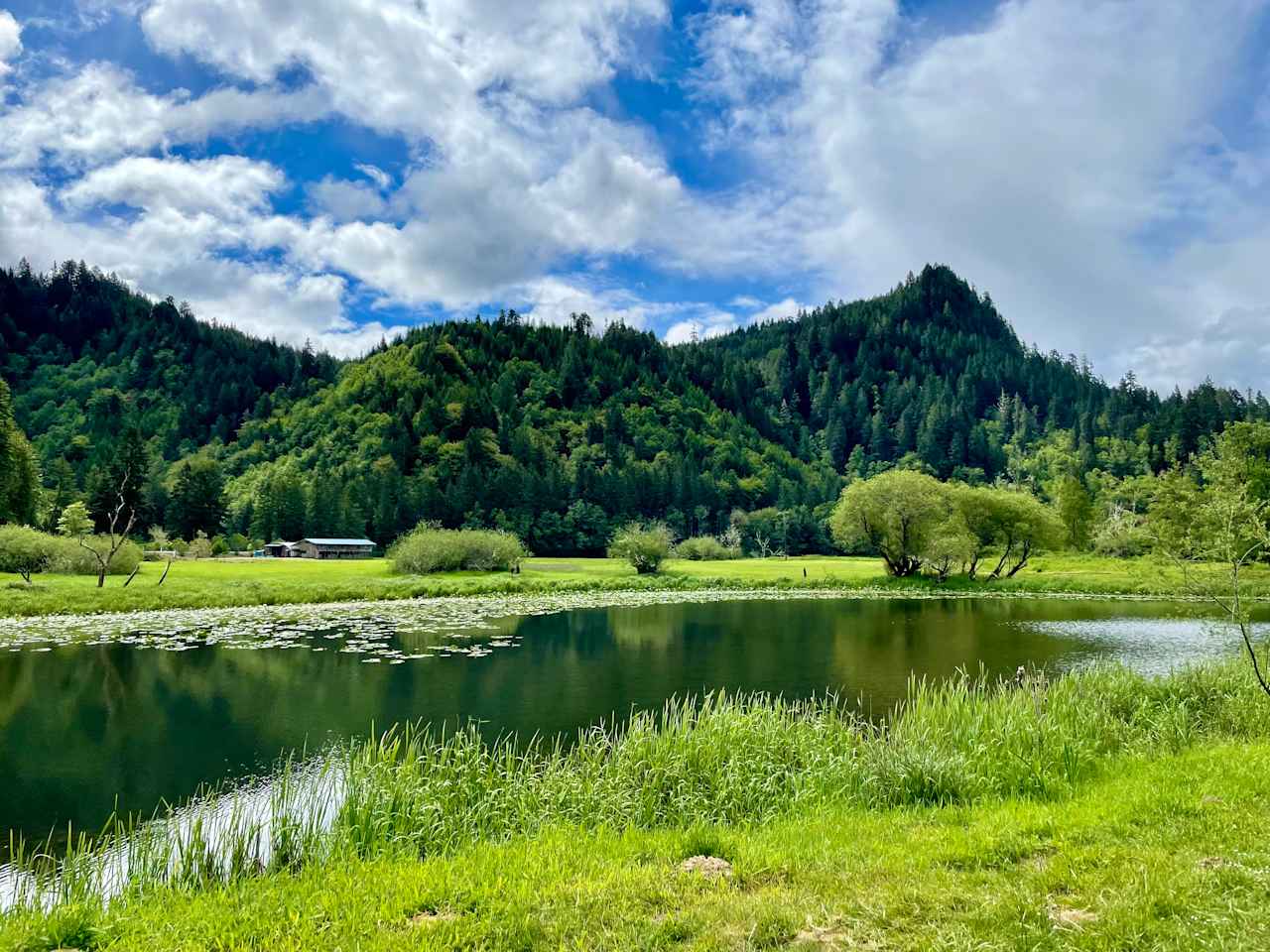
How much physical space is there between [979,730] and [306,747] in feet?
44.3

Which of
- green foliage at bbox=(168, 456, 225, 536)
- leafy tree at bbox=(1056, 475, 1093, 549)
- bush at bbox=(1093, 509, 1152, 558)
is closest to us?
bush at bbox=(1093, 509, 1152, 558)

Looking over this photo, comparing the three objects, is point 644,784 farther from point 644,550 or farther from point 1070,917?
point 644,550

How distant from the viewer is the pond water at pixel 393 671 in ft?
48.9

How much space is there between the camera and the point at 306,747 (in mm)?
15695

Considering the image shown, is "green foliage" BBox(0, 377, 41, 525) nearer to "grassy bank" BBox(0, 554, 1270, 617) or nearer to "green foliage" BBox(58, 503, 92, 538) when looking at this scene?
"green foliage" BBox(58, 503, 92, 538)

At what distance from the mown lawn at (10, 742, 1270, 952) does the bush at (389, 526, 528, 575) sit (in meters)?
58.6

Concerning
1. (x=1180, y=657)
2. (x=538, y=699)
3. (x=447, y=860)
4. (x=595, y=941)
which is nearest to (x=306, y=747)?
(x=538, y=699)

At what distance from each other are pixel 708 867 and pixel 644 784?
3.62 m

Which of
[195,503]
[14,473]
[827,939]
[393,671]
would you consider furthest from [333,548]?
[827,939]

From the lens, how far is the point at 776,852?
23.6 ft

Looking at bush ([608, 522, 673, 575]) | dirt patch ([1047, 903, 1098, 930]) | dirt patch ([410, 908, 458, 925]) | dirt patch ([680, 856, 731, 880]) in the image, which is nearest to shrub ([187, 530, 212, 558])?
bush ([608, 522, 673, 575])

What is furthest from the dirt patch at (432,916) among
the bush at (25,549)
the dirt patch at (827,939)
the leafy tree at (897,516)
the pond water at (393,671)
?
the leafy tree at (897,516)

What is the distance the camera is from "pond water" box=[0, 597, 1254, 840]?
587 inches

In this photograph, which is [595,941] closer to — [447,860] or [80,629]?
[447,860]
